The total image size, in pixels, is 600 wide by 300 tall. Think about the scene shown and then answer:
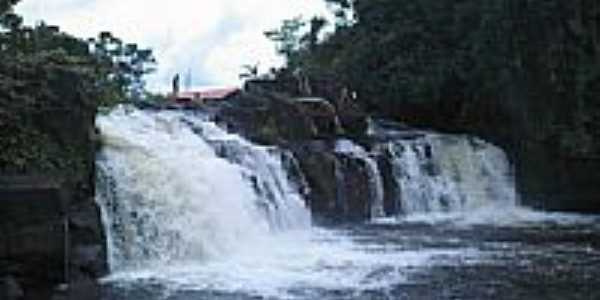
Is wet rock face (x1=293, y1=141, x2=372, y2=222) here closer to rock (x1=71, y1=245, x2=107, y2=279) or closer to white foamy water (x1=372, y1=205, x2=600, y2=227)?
white foamy water (x1=372, y1=205, x2=600, y2=227)

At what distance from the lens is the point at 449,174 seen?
30.5 metres

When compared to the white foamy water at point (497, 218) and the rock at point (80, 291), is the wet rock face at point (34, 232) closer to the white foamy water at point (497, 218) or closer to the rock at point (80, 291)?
the rock at point (80, 291)

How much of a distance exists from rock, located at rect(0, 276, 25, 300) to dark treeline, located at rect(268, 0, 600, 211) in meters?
17.4

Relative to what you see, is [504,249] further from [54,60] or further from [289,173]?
[54,60]

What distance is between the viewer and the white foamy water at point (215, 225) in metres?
17.5

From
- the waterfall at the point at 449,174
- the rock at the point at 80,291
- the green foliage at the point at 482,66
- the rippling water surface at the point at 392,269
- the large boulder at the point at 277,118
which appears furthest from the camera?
the green foliage at the point at 482,66

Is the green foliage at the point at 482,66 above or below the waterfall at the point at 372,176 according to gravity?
above

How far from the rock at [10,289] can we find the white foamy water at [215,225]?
1.90 m

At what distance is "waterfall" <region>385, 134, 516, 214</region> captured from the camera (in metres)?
29.0

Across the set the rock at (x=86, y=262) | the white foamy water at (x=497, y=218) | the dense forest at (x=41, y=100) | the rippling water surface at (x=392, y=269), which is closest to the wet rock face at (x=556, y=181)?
the white foamy water at (x=497, y=218)

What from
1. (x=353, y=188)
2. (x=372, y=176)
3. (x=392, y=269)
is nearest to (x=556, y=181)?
(x=372, y=176)

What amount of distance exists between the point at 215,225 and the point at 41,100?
406 cm

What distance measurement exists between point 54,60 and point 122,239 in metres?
3.13

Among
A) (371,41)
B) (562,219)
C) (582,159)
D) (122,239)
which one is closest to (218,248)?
(122,239)
